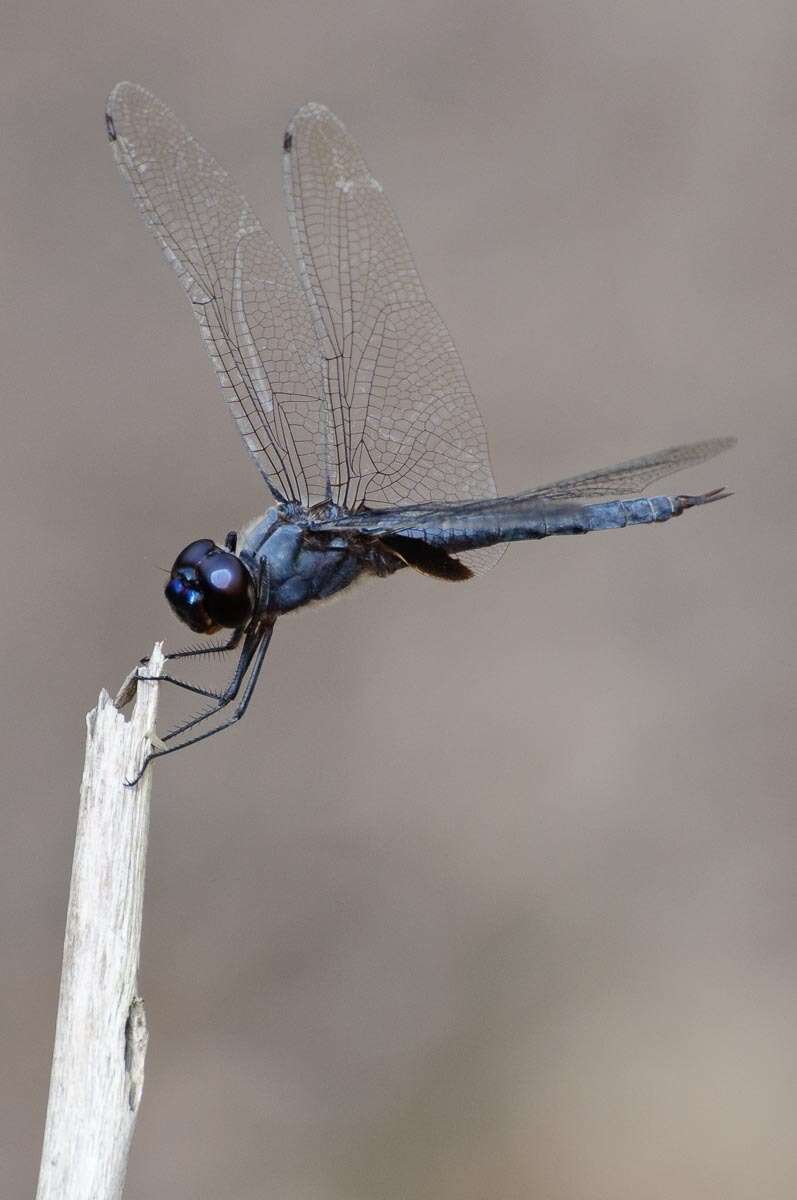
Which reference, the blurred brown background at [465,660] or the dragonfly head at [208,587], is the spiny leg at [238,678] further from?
the blurred brown background at [465,660]

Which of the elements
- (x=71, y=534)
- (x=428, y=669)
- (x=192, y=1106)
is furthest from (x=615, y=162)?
(x=192, y=1106)

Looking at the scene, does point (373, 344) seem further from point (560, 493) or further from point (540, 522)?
point (560, 493)

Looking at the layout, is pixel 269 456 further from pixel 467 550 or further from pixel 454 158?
pixel 454 158

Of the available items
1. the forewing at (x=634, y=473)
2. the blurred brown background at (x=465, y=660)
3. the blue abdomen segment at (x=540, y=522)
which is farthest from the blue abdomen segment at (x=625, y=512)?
the blurred brown background at (x=465, y=660)

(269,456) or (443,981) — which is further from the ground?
(269,456)

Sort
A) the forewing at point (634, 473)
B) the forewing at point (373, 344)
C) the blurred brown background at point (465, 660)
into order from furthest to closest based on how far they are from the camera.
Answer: the blurred brown background at point (465, 660)
the forewing at point (373, 344)
the forewing at point (634, 473)

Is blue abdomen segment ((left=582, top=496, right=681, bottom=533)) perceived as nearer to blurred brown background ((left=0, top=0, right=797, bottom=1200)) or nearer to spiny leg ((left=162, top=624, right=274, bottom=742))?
spiny leg ((left=162, top=624, right=274, bottom=742))

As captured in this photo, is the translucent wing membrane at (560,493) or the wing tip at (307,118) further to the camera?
the wing tip at (307,118)
